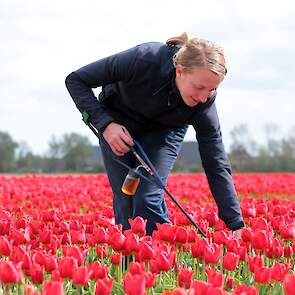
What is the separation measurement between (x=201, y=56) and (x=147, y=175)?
4.99 feet

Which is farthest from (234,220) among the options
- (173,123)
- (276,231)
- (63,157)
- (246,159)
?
(63,157)

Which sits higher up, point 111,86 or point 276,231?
point 111,86

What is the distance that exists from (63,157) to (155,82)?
61563mm

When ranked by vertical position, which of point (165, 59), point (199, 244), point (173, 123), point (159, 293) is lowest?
point (159, 293)

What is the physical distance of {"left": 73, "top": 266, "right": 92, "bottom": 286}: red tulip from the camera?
11.0 ft

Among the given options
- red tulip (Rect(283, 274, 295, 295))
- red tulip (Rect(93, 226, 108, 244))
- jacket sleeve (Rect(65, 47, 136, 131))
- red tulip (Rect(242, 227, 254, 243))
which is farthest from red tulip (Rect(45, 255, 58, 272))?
jacket sleeve (Rect(65, 47, 136, 131))

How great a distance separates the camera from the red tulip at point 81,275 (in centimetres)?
336

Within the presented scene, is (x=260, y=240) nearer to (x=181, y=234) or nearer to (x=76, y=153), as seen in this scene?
(x=181, y=234)

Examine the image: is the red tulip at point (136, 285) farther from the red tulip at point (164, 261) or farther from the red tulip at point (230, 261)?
the red tulip at point (230, 261)

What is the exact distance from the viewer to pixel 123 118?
594cm

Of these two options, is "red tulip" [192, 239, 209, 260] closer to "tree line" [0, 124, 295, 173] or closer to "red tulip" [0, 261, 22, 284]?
"red tulip" [0, 261, 22, 284]

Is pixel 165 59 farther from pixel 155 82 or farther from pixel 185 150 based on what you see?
pixel 185 150

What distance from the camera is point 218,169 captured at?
5.57 meters

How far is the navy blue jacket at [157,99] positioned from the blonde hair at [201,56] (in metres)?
0.32
